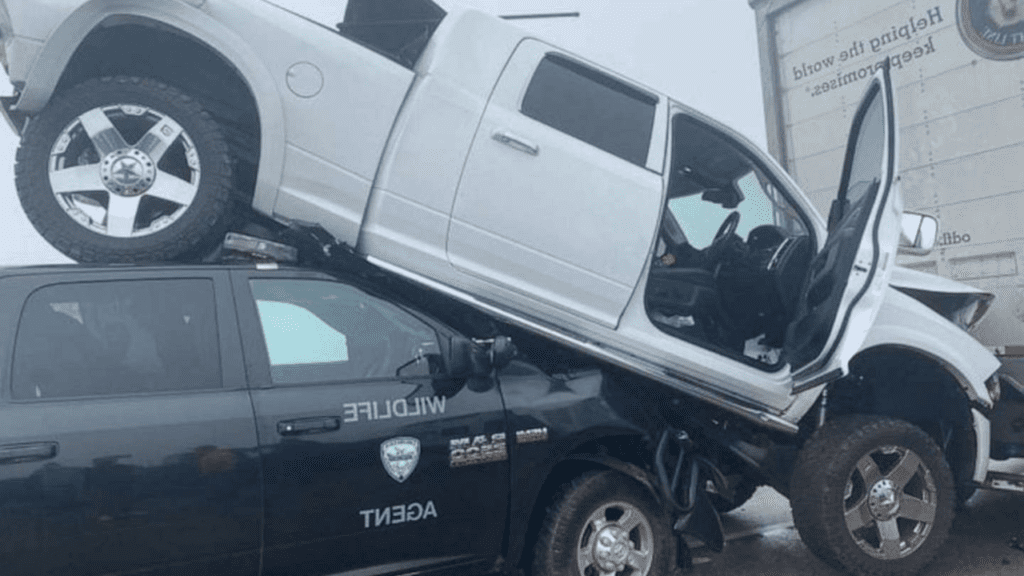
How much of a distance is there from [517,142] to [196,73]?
57.9 inches

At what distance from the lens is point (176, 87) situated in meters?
4.14

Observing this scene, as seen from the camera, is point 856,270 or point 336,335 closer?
point 336,335

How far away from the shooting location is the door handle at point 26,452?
2.91 metres

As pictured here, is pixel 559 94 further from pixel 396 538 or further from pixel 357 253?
pixel 396 538

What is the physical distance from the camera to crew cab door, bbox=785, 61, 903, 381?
13.5 feet

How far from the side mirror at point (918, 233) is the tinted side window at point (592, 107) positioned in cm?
145

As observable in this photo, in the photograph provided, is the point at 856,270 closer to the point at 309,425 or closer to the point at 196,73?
the point at 309,425

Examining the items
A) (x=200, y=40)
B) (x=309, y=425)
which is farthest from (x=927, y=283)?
(x=200, y=40)

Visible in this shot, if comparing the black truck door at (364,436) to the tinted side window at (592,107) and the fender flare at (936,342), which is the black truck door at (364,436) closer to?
the tinted side window at (592,107)

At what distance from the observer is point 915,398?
5023 mm

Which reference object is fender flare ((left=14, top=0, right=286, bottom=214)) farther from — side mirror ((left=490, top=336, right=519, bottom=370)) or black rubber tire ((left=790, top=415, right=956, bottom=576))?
black rubber tire ((left=790, top=415, right=956, bottom=576))

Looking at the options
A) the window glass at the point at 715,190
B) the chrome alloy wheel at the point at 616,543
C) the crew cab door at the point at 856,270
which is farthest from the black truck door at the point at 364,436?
the window glass at the point at 715,190

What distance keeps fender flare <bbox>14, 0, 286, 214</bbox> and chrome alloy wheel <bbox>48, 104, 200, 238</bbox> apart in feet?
0.72

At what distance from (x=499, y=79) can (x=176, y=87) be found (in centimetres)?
145
